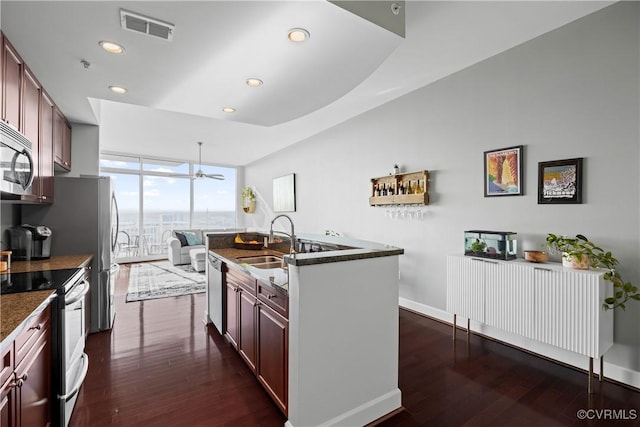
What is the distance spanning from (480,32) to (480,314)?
2.53 metres

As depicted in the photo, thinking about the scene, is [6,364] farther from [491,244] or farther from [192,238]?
[192,238]

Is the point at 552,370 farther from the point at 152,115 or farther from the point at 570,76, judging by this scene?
the point at 152,115

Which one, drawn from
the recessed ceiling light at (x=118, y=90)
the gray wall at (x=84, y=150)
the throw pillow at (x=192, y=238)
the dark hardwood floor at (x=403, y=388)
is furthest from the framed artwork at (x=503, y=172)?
the throw pillow at (x=192, y=238)

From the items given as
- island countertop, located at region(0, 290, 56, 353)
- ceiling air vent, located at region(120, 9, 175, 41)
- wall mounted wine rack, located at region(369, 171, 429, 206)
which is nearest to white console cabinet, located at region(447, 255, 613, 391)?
wall mounted wine rack, located at region(369, 171, 429, 206)

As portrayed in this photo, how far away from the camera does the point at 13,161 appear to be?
1.85 m

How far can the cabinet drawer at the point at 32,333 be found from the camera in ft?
4.18

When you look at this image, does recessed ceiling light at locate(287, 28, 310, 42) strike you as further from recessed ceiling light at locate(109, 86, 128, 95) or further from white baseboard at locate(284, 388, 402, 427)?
white baseboard at locate(284, 388, 402, 427)

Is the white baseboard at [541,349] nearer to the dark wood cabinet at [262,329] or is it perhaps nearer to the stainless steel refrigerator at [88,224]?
the dark wood cabinet at [262,329]

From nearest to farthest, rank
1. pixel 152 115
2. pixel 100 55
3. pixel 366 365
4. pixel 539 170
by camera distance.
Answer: pixel 366 365 → pixel 100 55 → pixel 539 170 → pixel 152 115

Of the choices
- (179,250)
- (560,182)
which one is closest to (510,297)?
(560,182)

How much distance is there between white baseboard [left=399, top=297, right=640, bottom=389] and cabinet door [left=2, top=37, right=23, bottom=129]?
4.21m

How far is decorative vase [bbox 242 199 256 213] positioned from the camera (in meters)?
8.71

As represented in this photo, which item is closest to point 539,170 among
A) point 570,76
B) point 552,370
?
point 570,76

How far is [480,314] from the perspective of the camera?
2.86 metres
